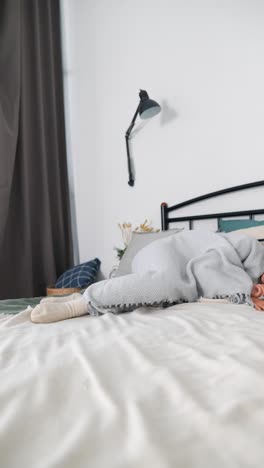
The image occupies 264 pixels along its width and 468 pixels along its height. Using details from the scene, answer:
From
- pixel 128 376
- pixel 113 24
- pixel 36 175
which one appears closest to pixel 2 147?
pixel 36 175

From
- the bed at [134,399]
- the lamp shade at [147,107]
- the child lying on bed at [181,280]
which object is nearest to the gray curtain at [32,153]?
the lamp shade at [147,107]

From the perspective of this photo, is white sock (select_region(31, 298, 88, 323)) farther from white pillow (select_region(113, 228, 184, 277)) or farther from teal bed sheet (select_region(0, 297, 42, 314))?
white pillow (select_region(113, 228, 184, 277))

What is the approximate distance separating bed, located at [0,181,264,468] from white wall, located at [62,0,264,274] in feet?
3.83

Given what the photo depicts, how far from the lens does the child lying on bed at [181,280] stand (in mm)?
811

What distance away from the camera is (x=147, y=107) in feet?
5.49

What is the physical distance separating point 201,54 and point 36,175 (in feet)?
4.40

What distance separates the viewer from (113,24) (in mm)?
2090

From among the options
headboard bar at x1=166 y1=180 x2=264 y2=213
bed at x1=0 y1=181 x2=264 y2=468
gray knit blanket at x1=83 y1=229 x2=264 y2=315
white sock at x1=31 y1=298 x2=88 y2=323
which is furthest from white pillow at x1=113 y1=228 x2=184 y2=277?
bed at x1=0 y1=181 x2=264 y2=468

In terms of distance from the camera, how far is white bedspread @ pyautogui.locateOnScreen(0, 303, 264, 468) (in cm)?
24

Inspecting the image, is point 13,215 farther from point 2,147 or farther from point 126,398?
point 126,398

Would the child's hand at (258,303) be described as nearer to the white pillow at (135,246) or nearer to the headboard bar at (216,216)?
the white pillow at (135,246)

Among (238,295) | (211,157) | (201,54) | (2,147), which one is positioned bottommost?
(238,295)

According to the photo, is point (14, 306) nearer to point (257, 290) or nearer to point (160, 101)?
point (257, 290)

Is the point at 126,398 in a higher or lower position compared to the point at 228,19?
lower
